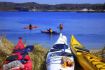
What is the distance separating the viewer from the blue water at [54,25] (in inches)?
293

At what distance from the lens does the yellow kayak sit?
19.4ft

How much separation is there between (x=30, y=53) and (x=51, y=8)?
1180mm

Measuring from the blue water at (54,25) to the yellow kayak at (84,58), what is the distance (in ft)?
0.82

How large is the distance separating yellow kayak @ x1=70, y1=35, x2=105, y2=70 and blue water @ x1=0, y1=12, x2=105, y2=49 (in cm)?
25

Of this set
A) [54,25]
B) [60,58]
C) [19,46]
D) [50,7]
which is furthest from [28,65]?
[50,7]

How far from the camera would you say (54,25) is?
296 inches

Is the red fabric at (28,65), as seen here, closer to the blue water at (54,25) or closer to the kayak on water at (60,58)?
the kayak on water at (60,58)

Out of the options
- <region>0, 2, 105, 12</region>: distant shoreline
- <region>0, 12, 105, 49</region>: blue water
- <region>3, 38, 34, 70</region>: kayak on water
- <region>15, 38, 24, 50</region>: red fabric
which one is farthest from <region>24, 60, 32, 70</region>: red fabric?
<region>0, 2, 105, 12</region>: distant shoreline

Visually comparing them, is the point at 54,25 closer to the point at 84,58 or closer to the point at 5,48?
the point at 5,48

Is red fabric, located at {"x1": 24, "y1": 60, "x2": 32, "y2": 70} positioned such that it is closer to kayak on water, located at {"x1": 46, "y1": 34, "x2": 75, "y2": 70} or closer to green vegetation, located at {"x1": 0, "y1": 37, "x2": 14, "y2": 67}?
kayak on water, located at {"x1": 46, "y1": 34, "x2": 75, "y2": 70}

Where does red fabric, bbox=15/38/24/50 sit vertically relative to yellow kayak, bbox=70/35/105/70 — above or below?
above

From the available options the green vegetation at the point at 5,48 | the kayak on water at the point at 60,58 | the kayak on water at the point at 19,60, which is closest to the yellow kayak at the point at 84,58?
the kayak on water at the point at 60,58

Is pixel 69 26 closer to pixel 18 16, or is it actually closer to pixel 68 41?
pixel 68 41

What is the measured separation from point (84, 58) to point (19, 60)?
3.40 ft
